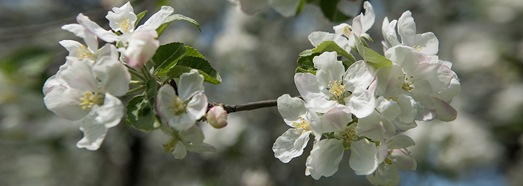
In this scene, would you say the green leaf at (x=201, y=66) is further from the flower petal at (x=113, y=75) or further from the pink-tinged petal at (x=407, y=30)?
the pink-tinged petal at (x=407, y=30)

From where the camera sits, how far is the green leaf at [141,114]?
0.99 meters

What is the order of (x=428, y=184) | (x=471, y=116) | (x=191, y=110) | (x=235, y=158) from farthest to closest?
1. (x=471, y=116)
2. (x=235, y=158)
3. (x=428, y=184)
4. (x=191, y=110)

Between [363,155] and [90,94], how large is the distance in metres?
0.41

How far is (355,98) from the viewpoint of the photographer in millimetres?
1054

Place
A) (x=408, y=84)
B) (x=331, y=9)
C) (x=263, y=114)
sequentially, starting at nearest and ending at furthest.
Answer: (x=408, y=84) < (x=331, y=9) < (x=263, y=114)

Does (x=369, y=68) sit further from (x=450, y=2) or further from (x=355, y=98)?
(x=450, y=2)

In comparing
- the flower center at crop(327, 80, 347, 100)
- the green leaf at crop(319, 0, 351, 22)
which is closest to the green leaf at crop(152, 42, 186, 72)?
the flower center at crop(327, 80, 347, 100)

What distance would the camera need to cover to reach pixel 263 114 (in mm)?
4379

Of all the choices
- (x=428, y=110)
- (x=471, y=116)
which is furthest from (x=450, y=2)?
(x=428, y=110)

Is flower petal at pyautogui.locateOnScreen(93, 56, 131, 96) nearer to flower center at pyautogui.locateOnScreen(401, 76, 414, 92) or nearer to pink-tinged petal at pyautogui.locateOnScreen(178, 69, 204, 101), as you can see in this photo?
pink-tinged petal at pyautogui.locateOnScreen(178, 69, 204, 101)

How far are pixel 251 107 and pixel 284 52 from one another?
3409mm

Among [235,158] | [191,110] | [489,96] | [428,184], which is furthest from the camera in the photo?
[489,96]

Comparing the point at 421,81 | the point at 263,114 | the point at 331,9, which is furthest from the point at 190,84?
the point at 263,114

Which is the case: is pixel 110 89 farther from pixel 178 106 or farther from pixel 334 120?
pixel 334 120
